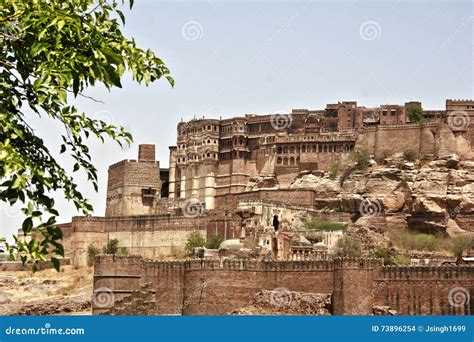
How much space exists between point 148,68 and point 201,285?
143ft

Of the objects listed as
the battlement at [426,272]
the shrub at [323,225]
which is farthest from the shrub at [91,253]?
the battlement at [426,272]

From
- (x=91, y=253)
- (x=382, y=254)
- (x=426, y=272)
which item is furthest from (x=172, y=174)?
(x=426, y=272)

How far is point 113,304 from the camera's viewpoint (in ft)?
192

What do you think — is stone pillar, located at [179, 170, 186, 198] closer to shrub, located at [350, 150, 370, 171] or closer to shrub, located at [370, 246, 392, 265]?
shrub, located at [350, 150, 370, 171]

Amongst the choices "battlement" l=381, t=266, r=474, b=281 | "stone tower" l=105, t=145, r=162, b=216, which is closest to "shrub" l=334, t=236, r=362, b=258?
"battlement" l=381, t=266, r=474, b=281

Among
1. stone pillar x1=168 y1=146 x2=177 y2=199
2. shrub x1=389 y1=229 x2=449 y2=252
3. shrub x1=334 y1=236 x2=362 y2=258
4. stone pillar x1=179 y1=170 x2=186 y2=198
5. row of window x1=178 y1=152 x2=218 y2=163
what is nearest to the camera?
shrub x1=334 y1=236 x2=362 y2=258

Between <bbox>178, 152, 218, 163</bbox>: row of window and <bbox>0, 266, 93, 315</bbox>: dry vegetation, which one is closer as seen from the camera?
<bbox>0, 266, 93, 315</bbox>: dry vegetation

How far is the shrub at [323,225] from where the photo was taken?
78.4 m

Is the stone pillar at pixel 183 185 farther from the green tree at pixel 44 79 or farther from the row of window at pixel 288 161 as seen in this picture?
the green tree at pixel 44 79

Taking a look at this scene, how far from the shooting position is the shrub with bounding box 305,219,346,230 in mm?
78375

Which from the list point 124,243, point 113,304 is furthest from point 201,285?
point 124,243

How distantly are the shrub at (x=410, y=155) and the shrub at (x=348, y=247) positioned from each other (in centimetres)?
1432

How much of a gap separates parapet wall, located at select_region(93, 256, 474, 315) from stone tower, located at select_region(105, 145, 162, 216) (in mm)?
37226

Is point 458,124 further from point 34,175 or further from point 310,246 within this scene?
point 34,175
